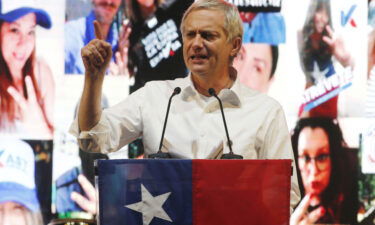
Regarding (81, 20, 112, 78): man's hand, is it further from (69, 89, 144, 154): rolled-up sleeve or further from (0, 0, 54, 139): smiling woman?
(0, 0, 54, 139): smiling woman

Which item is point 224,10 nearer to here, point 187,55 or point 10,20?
point 187,55

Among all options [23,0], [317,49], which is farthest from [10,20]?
[317,49]

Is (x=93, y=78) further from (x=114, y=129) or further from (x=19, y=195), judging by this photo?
(x=19, y=195)

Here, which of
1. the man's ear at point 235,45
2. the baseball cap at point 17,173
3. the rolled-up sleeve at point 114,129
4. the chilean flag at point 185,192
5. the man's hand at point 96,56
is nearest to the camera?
the chilean flag at point 185,192

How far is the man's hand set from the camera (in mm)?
1517

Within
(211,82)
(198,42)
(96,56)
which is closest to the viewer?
(96,56)

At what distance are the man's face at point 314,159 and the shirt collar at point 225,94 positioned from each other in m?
2.02

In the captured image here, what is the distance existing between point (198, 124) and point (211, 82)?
0.50 ft

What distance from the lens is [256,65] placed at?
381 cm

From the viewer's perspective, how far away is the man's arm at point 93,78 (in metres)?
1.52

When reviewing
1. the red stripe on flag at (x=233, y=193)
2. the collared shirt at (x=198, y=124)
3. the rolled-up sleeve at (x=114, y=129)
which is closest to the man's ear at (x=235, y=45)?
the collared shirt at (x=198, y=124)

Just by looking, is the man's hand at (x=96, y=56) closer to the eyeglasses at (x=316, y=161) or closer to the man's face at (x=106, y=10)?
the man's face at (x=106, y=10)

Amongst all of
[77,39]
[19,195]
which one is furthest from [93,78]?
[19,195]

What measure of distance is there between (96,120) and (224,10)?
0.53 metres
